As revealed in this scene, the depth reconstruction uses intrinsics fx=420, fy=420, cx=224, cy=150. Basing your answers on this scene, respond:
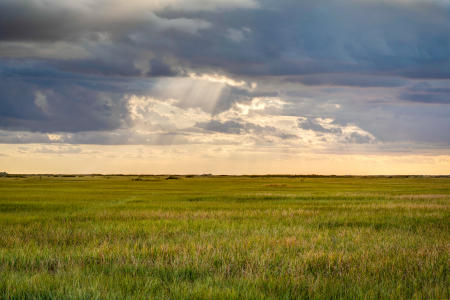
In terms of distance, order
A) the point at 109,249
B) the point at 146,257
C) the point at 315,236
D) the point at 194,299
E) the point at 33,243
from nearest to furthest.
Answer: the point at 194,299 < the point at 146,257 < the point at 109,249 < the point at 33,243 < the point at 315,236

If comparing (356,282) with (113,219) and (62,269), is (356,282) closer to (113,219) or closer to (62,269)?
(62,269)


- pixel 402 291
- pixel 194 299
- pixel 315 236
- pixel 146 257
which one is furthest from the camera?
pixel 315 236

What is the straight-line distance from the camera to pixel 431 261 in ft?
33.3

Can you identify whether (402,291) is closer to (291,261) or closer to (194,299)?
(291,261)

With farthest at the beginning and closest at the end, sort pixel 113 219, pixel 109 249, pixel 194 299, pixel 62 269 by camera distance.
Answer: pixel 113 219 < pixel 109 249 < pixel 62 269 < pixel 194 299

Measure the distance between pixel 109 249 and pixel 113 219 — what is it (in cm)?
1056

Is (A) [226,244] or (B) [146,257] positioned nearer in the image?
(B) [146,257]

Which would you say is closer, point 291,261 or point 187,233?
point 291,261

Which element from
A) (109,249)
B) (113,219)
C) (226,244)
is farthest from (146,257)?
(113,219)

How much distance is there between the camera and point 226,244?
1246cm

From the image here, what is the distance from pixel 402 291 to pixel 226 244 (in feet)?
18.6

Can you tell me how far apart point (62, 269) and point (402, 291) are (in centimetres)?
700

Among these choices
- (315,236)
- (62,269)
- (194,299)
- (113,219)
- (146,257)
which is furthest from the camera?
(113,219)

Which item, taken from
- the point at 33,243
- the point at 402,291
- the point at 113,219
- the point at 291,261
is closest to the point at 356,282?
the point at 402,291
